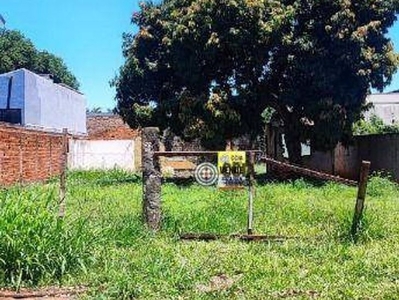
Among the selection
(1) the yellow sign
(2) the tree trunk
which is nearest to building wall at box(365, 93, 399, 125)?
(2) the tree trunk

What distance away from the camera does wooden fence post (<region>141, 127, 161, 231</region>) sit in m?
8.91

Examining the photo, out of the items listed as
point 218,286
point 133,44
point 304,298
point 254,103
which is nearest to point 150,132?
point 218,286

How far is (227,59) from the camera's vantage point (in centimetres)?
2214

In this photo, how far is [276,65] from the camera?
22.0 m

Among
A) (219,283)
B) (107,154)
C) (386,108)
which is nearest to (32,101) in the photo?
(107,154)

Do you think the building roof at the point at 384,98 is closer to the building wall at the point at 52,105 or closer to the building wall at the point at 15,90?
the building wall at the point at 52,105

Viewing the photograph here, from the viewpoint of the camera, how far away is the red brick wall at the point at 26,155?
781 inches

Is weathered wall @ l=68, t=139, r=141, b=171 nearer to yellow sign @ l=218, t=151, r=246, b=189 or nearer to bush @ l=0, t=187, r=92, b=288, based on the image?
yellow sign @ l=218, t=151, r=246, b=189

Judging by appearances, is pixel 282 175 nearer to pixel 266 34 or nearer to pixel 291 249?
pixel 266 34

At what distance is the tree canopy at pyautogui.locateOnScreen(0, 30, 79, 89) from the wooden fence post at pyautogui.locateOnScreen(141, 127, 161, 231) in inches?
1712

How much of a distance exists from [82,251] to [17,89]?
23975mm

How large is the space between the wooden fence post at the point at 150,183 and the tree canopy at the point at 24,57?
43.5m

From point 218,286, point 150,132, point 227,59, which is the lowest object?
point 218,286

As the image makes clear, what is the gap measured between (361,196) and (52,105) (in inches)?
1088
